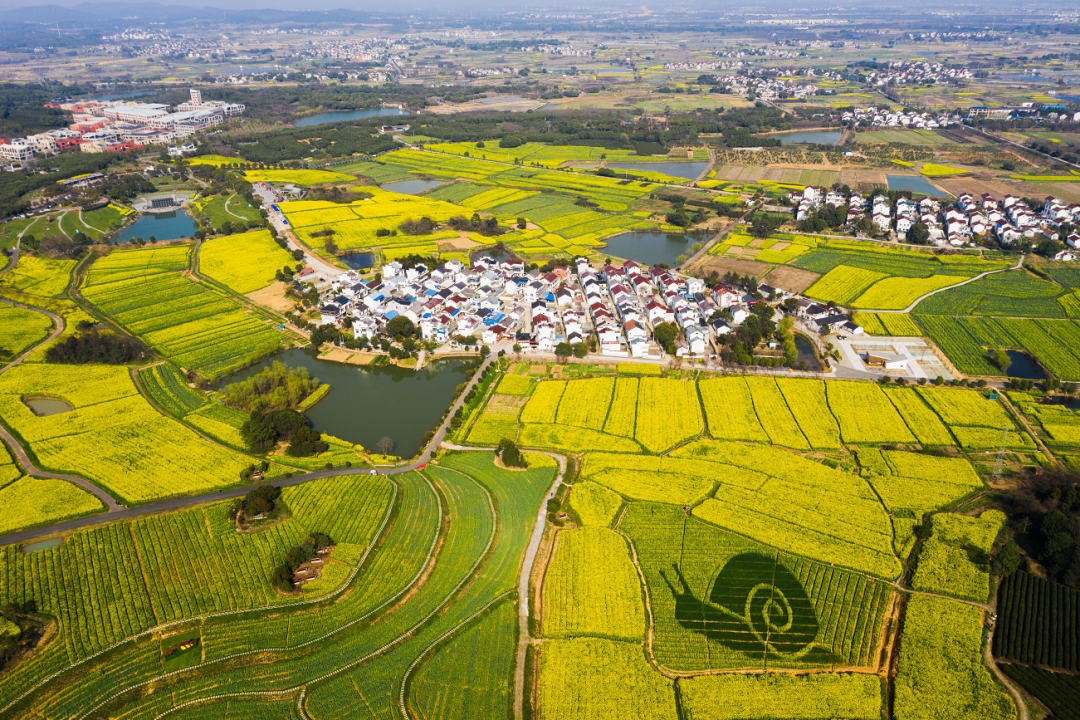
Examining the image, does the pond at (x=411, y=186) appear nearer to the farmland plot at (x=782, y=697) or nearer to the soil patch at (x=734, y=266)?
the soil patch at (x=734, y=266)

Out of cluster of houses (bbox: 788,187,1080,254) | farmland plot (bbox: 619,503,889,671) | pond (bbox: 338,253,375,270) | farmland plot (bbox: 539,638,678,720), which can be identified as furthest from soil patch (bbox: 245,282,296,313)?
cluster of houses (bbox: 788,187,1080,254)

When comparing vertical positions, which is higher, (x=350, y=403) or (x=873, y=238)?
(x=873, y=238)

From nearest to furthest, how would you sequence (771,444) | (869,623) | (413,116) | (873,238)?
(869,623), (771,444), (873,238), (413,116)

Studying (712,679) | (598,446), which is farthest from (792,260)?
(712,679)

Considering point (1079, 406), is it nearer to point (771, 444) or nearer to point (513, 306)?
point (771, 444)

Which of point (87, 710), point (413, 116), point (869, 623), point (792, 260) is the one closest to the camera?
point (87, 710)

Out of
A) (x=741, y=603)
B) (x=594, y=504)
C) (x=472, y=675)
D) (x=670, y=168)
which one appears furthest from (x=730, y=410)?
(x=670, y=168)
